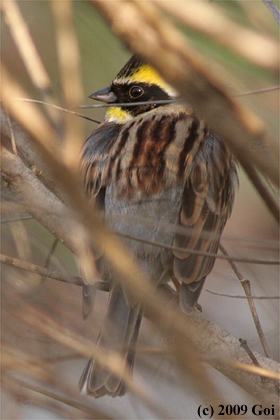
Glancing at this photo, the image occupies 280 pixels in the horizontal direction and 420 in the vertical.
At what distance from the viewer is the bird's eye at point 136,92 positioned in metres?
3.83

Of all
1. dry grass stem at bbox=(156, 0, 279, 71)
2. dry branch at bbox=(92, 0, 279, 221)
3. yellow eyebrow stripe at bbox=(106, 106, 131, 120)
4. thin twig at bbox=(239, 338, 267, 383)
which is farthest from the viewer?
yellow eyebrow stripe at bbox=(106, 106, 131, 120)

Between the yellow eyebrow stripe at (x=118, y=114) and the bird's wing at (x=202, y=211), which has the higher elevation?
the yellow eyebrow stripe at (x=118, y=114)

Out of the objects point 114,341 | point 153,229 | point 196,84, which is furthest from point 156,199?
point 196,84

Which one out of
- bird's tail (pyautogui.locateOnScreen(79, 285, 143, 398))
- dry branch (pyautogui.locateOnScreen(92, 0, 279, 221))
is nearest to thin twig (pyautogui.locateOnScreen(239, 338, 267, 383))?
bird's tail (pyautogui.locateOnScreen(79, 285, 143, 398))

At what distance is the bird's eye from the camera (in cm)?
383

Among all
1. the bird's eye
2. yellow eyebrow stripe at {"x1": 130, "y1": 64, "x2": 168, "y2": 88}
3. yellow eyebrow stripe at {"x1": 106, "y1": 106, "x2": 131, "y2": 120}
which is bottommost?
yellow eyebrow stripe at {"x1": 106, "y1": 106, "x2": 131, "y2": 120}

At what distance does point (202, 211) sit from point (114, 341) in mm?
980

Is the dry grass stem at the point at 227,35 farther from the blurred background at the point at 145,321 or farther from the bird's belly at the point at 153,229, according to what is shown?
the bird's belly at the point at 153,229

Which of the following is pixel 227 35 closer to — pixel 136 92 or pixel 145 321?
pixel 136 92

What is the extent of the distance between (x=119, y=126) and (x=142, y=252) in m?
1.10

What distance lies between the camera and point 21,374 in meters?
3.01

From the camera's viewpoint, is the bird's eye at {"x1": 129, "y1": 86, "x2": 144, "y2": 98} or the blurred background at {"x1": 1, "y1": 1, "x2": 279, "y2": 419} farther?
the bird's eye at {"x1": 129, "y1": 86, "x2": 144, "y2": 98}

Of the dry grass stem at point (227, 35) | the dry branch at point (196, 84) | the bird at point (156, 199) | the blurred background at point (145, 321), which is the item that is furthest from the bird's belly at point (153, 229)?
the dry branch at point (196, 84)

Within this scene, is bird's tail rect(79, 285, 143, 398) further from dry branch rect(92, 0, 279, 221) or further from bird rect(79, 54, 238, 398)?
dry branch rect(92, 0, 279, 221)
